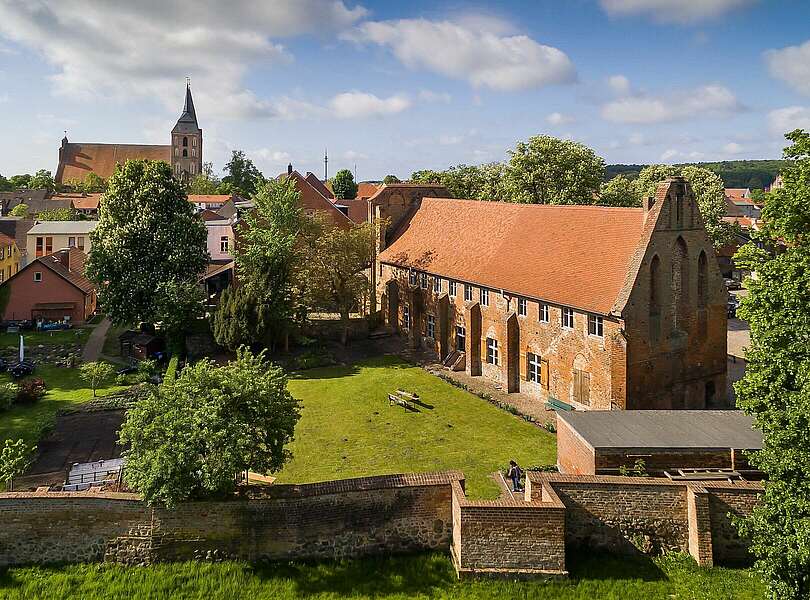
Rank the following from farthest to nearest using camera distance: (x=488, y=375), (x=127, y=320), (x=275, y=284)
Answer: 1. (x=127, y=320)
2. (x=275, y=284)
3. (x=488, y=375)

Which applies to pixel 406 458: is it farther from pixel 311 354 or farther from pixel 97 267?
pixel 97 267

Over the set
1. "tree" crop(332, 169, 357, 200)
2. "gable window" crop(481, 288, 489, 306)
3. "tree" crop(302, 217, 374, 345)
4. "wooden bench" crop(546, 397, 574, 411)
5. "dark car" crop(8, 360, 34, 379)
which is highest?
"tree" crop(332, 169, 357, 200)

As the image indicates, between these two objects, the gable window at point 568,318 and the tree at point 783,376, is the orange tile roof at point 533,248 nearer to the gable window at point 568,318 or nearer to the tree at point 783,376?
the gable window at point 568,318

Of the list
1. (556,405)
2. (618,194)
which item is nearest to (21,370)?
(556,405)

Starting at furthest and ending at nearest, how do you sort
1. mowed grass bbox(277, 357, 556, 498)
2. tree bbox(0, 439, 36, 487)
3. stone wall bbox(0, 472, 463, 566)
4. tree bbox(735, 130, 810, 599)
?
mowed grass bbox(277, 357, 556, 498) < tree bbox(0, 439, 36, 487) < stone wall bbox(0, 472, 463, 566) < tree bbox(735, 130, 810, 599)

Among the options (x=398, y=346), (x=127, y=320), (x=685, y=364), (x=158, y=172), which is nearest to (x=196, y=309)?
(x=127, y=320)

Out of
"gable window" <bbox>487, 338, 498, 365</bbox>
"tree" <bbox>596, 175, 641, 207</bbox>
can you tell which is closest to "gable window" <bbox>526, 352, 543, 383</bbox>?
"gable window" <bbox>487, 338, 498, 365</bbox>

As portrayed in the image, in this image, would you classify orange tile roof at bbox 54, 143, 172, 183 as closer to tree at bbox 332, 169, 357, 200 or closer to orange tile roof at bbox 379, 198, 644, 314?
tree at bbox 332, 169, 357, 200
